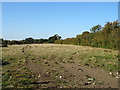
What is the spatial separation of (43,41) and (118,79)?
91.4 meters

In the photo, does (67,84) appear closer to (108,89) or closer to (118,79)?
(108,89)

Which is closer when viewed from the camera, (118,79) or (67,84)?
(67,84)

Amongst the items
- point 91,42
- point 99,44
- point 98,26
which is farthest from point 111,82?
point 98,26

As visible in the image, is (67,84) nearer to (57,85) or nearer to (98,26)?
(57,85)

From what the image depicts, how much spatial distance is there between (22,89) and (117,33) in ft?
73.8

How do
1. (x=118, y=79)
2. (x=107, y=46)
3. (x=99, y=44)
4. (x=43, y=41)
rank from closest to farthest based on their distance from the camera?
(x=118, y=79) < (x=107, y=46) < (x=99, y=44) < (x=43, y=41)

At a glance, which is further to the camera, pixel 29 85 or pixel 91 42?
pixel 91 42

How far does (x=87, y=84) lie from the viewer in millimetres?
6023

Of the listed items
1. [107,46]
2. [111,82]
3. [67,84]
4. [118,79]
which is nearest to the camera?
[67,84]

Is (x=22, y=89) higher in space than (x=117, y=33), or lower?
lower

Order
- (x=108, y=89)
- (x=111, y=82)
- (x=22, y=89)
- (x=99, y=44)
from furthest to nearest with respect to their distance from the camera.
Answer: (x=99, y=44)
(x=111, y=82)
(x=108, y=89)
(x=22, y=89)

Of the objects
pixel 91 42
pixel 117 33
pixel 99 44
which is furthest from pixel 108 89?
pixel 91 42

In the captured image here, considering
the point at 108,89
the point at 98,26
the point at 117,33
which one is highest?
the point at 98,26

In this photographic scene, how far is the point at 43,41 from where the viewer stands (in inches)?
3834
